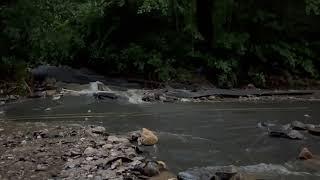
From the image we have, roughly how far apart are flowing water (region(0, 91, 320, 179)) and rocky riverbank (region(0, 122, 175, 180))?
0.45 meters

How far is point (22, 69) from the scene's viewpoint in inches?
609

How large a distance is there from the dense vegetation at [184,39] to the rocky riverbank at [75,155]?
8.44 metres

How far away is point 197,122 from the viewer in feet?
33.1

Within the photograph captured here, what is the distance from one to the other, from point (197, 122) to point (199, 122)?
4 cm

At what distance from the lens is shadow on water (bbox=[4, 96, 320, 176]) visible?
7.33 metres

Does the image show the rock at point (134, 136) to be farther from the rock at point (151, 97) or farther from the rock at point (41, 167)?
the rock at point (151, 97)

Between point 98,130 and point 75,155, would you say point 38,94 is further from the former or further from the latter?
point 75,155

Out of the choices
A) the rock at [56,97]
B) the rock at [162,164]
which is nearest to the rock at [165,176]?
the rock at [162,164]

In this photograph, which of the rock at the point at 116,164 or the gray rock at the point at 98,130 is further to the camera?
the gray rock at the point at 98,130

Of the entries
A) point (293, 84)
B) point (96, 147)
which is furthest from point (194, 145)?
point (293, 84)

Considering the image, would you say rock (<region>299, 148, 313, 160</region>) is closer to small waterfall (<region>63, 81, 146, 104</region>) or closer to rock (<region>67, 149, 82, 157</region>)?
rock (<region>67, 149, 82, 157</region>)

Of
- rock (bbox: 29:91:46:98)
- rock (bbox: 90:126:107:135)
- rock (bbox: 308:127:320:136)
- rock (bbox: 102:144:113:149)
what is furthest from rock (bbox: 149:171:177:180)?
rock (bbox: 29:91:46:98)

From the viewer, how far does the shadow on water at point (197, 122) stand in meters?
7.33

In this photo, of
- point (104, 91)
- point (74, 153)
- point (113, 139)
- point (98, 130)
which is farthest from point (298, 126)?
point (104, 91)
